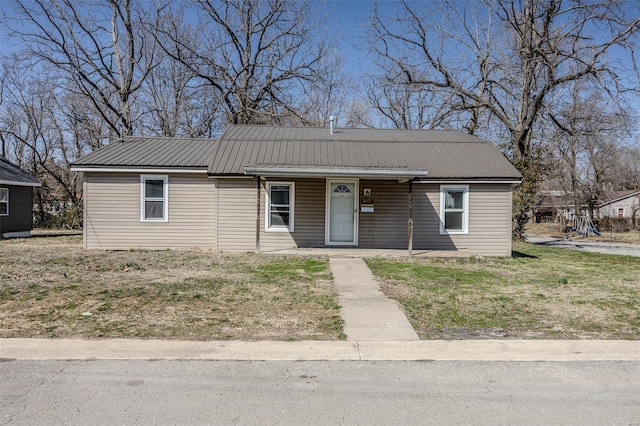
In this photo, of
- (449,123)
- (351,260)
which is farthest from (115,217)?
(449,123)

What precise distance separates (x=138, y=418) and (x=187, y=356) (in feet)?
4.30

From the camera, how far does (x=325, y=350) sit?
15.7 feet

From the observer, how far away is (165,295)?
282 inches

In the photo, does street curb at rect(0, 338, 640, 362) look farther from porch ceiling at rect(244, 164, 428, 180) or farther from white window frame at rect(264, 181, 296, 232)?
white window frame at rect(264, 181, 296, 232)

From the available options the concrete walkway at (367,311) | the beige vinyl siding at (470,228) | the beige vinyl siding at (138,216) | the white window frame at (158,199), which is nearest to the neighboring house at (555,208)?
the beige vinyl siding at (470,228)

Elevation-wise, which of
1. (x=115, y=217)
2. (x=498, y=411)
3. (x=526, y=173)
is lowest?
(x=498, y=411)

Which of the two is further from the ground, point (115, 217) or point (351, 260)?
point (115, 217)

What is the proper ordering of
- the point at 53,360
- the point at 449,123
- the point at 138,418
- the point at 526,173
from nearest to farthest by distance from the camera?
1. the point at 138,418
2. the point at 53,360
3. the point at 526,173
4. the point at 449,123

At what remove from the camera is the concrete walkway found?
541 cm

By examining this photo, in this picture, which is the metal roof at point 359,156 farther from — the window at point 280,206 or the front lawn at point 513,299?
the front lawn at point 513,299

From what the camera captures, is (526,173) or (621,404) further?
(526,173)

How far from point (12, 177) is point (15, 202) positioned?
1094 mm

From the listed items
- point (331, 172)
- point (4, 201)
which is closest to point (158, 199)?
point (331, 172)

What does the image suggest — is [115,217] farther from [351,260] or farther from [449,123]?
[449,123]
